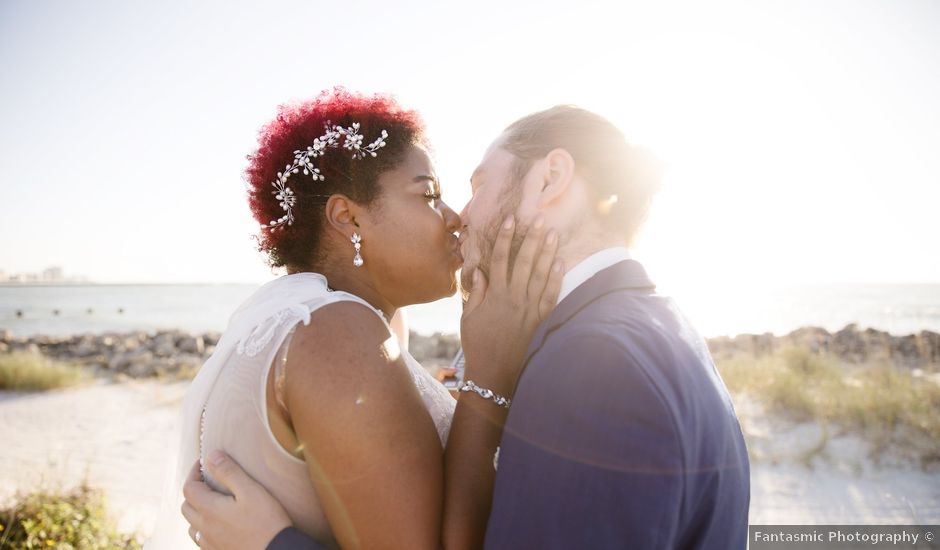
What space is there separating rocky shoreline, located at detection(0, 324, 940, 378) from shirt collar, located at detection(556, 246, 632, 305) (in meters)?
14.4

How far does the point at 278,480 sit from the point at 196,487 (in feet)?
1.25

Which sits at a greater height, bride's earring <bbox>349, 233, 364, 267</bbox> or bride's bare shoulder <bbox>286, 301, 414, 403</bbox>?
bride's earring <bbox>349, 233, 364, 267</bbox>

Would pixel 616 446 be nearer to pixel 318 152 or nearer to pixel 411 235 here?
pixel 411 235

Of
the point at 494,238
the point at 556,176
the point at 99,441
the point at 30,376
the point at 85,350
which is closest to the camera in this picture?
the point at 556,176

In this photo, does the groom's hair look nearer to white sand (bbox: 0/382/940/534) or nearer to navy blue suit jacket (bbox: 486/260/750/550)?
navy blue suit jacket (bbox: 486/260/750/550)

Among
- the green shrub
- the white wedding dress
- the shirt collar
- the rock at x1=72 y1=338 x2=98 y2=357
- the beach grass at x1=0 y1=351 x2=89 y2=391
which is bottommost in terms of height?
the rock at x1=72 y1=338 x2=98 y2=357

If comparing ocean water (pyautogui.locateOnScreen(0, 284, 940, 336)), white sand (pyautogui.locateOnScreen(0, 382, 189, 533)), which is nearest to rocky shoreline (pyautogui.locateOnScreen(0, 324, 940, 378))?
white sand (pyautogui.locateOnScreen(0, 382, 189, 533))

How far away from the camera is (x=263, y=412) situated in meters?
1.87

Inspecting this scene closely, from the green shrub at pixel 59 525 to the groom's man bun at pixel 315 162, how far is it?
3.33 meters

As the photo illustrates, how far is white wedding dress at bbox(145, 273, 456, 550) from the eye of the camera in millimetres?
1890

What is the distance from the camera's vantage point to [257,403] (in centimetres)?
188

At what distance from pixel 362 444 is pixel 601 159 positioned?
126 centimetres

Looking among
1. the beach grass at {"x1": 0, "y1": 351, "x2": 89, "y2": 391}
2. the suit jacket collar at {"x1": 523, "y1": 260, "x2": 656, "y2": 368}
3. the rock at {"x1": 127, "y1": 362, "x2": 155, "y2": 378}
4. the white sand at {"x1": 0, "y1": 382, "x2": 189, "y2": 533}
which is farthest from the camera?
the rock at {"x1": 127, "y1": 362, "x2": 155, "y2": 378}

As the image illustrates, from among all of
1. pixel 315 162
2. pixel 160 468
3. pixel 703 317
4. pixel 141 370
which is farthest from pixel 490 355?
pixel 703 317
